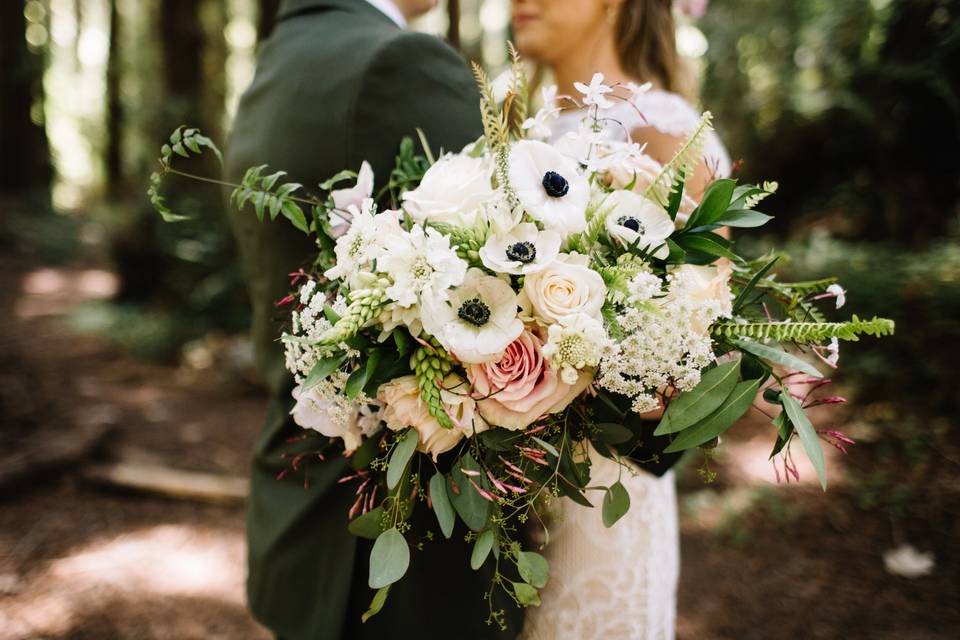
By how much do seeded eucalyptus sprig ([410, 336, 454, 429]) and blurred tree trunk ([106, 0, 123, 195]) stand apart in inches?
522

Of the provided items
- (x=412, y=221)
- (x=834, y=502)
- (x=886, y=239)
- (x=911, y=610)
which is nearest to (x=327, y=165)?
(x=412, y=221)

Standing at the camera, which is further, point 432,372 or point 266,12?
point 266,12

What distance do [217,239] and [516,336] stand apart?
634 cm

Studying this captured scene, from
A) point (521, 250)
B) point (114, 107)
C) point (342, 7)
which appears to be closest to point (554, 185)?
point (521, 250)

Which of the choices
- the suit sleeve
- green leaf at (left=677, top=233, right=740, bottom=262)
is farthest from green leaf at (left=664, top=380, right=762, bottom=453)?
the suit sleeve

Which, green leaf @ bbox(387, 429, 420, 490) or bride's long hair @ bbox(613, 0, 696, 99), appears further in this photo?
bride's long hair @ bbox(613, 0, 696, 99)

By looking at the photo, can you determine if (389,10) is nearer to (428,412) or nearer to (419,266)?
(419,266)

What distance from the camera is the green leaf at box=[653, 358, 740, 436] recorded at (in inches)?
41.5

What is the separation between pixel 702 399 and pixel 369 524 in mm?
588

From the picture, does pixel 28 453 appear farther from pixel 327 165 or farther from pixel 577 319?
pixel 577 319

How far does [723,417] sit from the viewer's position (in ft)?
3.49

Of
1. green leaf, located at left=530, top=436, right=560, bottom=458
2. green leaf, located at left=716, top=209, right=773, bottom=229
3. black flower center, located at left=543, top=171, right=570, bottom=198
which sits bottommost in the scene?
green leaf, located at left=530, top=436, right=560, bottom=458

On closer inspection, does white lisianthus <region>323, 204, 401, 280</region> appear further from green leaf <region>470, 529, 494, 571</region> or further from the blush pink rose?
green leaf <region>470, 529, 494, 571</region>

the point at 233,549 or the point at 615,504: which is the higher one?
the point at 615,504
